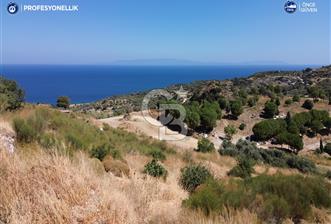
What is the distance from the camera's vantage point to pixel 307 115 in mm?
39156

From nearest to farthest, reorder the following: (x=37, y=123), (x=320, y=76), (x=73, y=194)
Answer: (x=73, y=194)
(x=37, y=123)
(x=320, y=76)

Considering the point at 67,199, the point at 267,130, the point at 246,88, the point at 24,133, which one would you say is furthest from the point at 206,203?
the point at 246,88

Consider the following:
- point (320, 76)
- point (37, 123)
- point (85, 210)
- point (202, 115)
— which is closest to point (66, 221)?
point (85, 210)

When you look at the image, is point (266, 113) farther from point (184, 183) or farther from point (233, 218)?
point (233, 218)

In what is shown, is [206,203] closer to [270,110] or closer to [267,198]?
[267,198]

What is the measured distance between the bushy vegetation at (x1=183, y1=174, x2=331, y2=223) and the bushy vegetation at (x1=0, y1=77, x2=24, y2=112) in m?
9.48

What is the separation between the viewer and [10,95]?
52.3 feet

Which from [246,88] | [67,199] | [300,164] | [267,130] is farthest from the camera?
[246,88]

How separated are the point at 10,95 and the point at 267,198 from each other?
1301 centimetres

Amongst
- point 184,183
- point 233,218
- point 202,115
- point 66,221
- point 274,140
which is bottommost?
point 274,140

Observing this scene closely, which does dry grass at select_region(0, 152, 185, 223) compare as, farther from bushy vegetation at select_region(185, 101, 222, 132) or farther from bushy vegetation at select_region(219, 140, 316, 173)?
bushy vegetation at select_region(185, 101, 222, 132)

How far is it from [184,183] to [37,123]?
5001 mm

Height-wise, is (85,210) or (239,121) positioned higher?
(85,210)

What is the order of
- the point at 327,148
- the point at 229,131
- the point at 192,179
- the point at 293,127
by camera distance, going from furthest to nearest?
the point at 229,131
the point at 293,127
the point at 327,148
the point at 192,179
